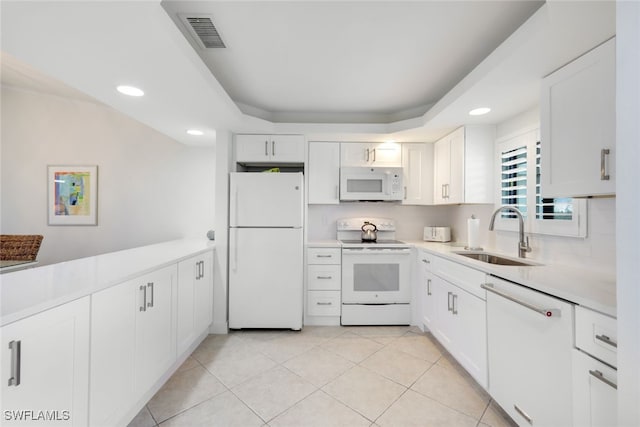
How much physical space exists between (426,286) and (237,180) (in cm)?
223

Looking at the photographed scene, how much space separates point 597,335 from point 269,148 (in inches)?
110

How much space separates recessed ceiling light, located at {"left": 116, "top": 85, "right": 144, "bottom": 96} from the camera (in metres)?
1.81

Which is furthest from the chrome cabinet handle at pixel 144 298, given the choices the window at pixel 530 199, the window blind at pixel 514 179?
the window blind at pixel 514 179

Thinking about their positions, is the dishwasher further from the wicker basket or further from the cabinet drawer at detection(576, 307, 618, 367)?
the wicker basket

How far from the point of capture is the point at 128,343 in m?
1.42

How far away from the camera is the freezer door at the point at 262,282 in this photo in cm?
271

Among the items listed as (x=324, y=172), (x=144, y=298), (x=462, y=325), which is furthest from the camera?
(x=324, y=172)

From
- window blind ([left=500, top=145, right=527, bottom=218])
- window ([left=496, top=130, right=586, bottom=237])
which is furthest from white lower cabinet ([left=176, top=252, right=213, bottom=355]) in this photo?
window blind ([left=500, top=145, right=527, bottom=218])

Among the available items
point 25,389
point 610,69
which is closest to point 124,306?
point 25,389

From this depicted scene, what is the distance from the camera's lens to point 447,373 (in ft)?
6.69

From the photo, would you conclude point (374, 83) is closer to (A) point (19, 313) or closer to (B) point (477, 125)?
(B) point (477, 125)

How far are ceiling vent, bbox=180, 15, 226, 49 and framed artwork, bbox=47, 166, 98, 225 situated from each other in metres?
2.83

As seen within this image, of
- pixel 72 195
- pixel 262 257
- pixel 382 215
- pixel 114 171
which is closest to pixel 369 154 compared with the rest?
pixel 382 215

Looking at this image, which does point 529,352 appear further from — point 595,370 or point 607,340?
point 607,340
